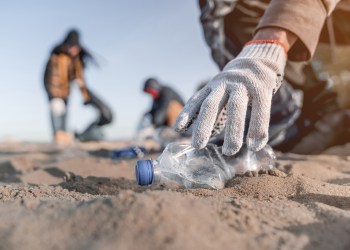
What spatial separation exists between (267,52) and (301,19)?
0.30 metres

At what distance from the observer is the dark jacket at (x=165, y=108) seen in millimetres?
5551

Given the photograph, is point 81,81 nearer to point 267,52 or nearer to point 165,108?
point 165,108

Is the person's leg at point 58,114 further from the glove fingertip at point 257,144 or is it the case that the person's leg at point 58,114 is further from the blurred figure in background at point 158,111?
the glove fingertip at point 257,144

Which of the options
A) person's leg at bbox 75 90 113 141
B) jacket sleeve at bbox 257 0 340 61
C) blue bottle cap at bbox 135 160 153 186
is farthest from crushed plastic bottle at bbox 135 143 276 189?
person's leg at bbox 75 90 113 141

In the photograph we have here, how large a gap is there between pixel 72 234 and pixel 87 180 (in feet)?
3.32

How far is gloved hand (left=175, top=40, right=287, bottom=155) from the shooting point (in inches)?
54.1

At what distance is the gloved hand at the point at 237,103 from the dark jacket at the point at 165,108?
400 cm

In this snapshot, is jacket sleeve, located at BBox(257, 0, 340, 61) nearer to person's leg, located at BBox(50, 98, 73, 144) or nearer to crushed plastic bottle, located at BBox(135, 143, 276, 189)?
crushed plastic bottle, located at BBox(135, 143, 276, 189)

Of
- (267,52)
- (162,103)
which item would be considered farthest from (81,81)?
(267,52)

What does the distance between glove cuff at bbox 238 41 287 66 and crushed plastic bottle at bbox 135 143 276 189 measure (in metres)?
0.44

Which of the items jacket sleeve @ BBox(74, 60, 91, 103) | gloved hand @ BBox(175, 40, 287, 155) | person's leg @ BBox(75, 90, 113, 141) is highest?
gloved hand @ BBox(175, 40, 287, 155)

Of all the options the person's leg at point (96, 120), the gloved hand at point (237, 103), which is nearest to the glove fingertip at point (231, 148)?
the gloved hand at point (237, 103)

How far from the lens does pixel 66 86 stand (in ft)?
20.1

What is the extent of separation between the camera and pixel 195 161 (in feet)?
5.62
